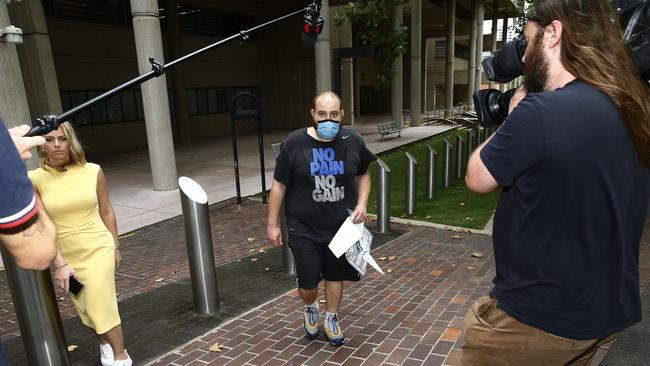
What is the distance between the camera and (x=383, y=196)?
6.83m

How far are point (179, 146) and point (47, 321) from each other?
18.1 metres

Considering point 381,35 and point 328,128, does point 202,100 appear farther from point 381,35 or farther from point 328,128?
point 328,128

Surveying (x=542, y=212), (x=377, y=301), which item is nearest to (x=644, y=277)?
(x=377, y=301)

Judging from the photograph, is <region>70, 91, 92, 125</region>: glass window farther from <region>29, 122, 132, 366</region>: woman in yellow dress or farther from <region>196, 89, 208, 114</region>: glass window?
<region>29, 122, 132, 366</region>: woman in yellow dress

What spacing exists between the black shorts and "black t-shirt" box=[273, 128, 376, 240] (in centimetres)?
7

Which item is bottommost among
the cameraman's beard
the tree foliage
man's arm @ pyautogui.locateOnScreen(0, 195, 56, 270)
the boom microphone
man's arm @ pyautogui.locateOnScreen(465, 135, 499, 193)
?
man's arm @ pyautogui.locateOnScreen(0, 195, 56, 270)

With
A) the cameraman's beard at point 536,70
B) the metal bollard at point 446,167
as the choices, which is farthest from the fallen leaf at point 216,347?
the metal bollard at point 446,167

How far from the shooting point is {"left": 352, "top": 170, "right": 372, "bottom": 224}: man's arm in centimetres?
344

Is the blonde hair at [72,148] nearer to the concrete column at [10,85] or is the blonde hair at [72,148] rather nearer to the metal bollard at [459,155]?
the concrete column at [10,85]

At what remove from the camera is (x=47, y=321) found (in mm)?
3074

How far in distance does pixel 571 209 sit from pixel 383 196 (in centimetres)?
531

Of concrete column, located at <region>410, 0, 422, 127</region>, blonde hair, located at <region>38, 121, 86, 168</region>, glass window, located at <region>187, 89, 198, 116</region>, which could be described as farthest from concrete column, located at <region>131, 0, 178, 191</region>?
concrete column, located at <region>410, 0, 422, 127</region>

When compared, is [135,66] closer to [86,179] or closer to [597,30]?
[86,179]

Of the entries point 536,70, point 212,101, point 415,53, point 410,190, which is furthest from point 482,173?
point 415,53
